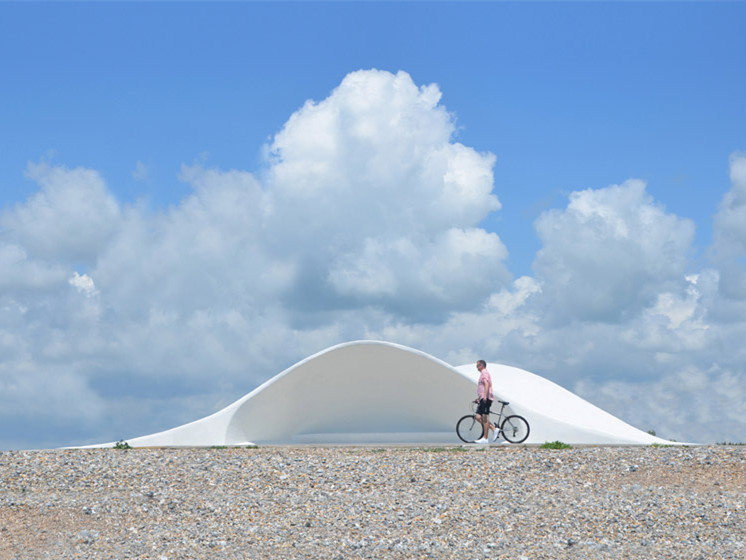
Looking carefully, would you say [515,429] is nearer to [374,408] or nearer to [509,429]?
[509,429]

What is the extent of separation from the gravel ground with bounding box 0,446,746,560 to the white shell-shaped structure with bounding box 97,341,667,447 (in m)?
5.93

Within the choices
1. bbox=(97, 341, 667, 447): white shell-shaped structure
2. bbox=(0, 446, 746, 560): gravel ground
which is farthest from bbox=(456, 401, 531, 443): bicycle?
bbox=(0, 446, 746, 560): gravel ground

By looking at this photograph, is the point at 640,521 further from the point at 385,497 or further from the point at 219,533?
the point at 219,533

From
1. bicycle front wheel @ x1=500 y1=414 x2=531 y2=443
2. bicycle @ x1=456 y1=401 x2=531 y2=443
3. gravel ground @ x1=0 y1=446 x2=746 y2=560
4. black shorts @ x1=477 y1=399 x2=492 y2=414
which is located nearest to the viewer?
gravel ground @ x1=0 y1=446 x2=746 y2=560

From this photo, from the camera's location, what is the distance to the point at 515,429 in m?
16.8

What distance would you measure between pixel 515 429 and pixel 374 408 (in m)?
4.51

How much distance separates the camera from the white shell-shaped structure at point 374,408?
18.2 m

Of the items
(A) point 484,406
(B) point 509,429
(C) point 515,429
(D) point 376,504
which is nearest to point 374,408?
(B) point 509,429

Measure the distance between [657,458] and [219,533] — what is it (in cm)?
648

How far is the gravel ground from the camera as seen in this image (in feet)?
28.0

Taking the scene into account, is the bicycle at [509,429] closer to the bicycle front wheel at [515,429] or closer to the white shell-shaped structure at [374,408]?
the bicycle front wheel at [515,429]

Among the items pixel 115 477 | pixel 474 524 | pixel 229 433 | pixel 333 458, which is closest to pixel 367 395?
pixel 229 433

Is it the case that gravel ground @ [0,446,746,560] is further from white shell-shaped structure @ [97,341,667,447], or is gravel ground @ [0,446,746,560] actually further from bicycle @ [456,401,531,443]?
white shell-shaped structure @ [97,341,667,447]

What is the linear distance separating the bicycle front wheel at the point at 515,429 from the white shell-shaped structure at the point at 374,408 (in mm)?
530
